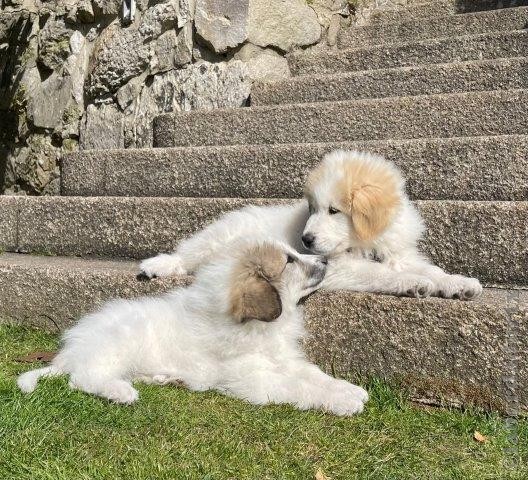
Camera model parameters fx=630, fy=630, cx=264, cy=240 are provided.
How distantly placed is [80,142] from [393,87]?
9.51 ft

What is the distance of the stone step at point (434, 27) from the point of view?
6.14 m

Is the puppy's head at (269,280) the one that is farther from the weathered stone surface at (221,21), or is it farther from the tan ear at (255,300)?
the weathered stone surface at (221,21)

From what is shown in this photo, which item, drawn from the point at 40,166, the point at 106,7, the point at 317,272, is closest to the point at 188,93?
the point at 106,7

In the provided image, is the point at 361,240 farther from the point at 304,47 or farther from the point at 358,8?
the point at 358,8

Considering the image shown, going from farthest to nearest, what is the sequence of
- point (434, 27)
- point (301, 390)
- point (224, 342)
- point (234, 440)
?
point (434, 27)
point (224, 342)
point (301, 390)
point (234, 440)

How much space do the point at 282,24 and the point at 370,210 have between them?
11.4 feet

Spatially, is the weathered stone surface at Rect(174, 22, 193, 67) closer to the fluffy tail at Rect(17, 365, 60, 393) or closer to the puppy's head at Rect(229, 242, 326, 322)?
the puppy's head at Rect(229, 242, 326, 322)

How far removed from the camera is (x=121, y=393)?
2850 mm

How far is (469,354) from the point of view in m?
2.80

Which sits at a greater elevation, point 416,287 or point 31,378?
point 416,287

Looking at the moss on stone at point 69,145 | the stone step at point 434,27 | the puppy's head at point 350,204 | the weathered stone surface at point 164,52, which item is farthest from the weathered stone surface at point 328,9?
the puppy's head at point 350,204

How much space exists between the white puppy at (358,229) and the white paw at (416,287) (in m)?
0.03

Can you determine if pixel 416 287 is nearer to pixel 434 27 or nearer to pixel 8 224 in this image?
pixel 8 224

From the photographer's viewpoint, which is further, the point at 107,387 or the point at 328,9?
the point at 328,9
